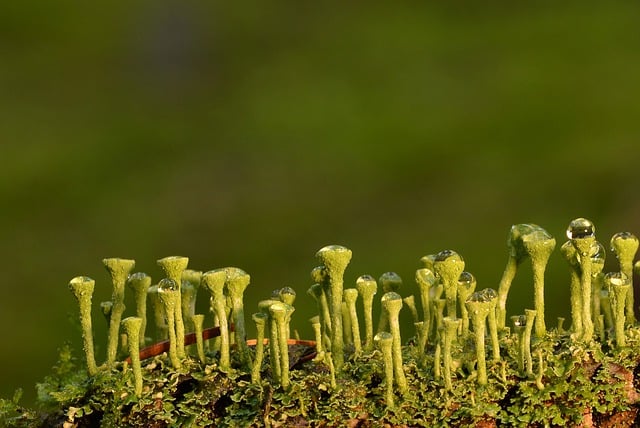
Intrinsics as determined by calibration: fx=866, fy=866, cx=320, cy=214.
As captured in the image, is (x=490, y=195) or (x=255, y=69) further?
(x=255, y=69)

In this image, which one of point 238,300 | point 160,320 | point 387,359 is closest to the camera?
point 387,359

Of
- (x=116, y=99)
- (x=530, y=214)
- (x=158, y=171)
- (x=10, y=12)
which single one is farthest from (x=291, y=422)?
(x=10, y=12)

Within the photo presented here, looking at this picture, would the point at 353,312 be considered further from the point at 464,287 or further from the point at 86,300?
the point at 86,300

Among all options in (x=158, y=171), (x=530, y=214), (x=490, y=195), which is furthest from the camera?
(x=158, y=171)

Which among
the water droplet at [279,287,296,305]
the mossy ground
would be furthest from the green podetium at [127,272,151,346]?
the water droplet at [279,287,296,305]

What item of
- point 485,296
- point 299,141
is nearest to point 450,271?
point 485,296

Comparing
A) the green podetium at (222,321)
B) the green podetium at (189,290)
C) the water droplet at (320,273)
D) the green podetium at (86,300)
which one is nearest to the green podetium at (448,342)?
the water droplet at (320,273)

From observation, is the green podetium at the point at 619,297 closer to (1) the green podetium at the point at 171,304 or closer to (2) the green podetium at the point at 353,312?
(2) the green podetium at the point at 353,312

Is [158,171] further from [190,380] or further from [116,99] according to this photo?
[190,380]
